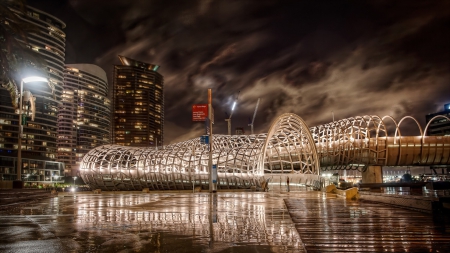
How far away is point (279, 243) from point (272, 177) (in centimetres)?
4335

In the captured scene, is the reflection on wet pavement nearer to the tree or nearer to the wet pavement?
the wet pavement

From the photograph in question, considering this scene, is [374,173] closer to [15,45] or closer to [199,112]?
[199,112]

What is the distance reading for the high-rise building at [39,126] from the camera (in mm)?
126500

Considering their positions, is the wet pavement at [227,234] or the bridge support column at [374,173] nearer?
the wet pavement at [227,234]

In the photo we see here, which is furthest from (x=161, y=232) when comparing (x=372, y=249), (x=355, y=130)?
(x=355, y=130)

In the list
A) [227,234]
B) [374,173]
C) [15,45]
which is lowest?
[374,173]

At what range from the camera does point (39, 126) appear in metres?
153

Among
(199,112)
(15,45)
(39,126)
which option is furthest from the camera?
(39,126)

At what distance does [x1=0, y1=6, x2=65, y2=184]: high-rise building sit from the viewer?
Result: 4980 inches

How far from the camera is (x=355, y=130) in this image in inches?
2876

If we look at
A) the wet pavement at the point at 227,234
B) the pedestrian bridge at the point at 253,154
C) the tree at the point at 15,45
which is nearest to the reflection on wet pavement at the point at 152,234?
the wet pavement at the point at 227,234

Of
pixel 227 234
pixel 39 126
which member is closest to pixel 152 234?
pixel 227 234

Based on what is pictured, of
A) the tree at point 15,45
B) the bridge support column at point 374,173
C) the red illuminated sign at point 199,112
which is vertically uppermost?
the red illuminated sign at point 199,112

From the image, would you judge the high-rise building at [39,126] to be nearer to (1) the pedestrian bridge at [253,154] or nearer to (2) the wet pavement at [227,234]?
(1) the pedestrian bridge at [253,154]
